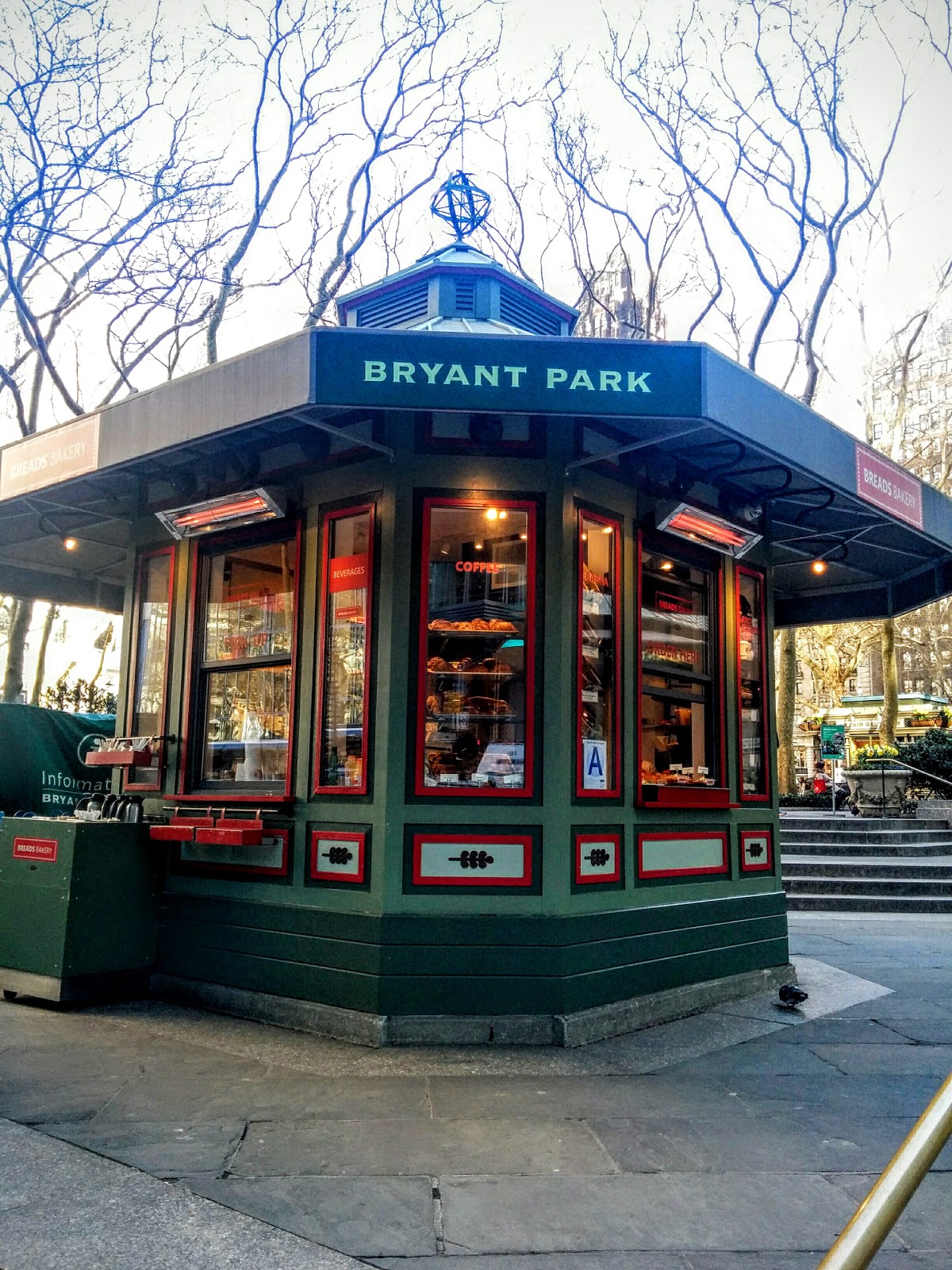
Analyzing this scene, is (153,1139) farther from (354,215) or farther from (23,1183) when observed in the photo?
(354,215)

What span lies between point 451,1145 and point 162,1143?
1244mm

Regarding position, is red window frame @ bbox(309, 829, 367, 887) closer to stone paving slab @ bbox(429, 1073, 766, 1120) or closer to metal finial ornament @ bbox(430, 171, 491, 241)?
stone paving slab @ bbox(429, 1073, 766, 1120)

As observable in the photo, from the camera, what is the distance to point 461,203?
29.6 ft

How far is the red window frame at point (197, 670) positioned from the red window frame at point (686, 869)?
248cm

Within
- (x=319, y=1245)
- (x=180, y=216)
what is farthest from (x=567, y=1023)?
(x=180, y=216)

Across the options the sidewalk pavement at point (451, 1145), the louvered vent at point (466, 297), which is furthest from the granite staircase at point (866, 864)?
the louvered vent at point (466, 297)

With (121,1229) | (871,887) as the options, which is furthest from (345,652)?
(871,887)

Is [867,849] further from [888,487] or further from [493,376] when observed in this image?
[493,376]

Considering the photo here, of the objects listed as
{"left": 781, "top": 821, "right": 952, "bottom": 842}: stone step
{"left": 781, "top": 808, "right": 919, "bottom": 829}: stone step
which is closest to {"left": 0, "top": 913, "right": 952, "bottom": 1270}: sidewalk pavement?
{"left": 781, "top": 821, "right": 952, "bottom": 842}: stone step

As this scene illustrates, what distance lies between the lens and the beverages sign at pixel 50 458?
702 centimetres

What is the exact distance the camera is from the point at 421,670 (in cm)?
665

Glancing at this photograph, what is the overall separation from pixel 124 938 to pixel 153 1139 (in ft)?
10.1

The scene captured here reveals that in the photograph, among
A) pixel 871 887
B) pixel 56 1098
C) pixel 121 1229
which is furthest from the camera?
pixel 871 887

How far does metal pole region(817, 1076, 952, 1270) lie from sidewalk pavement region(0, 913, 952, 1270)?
1475mm
